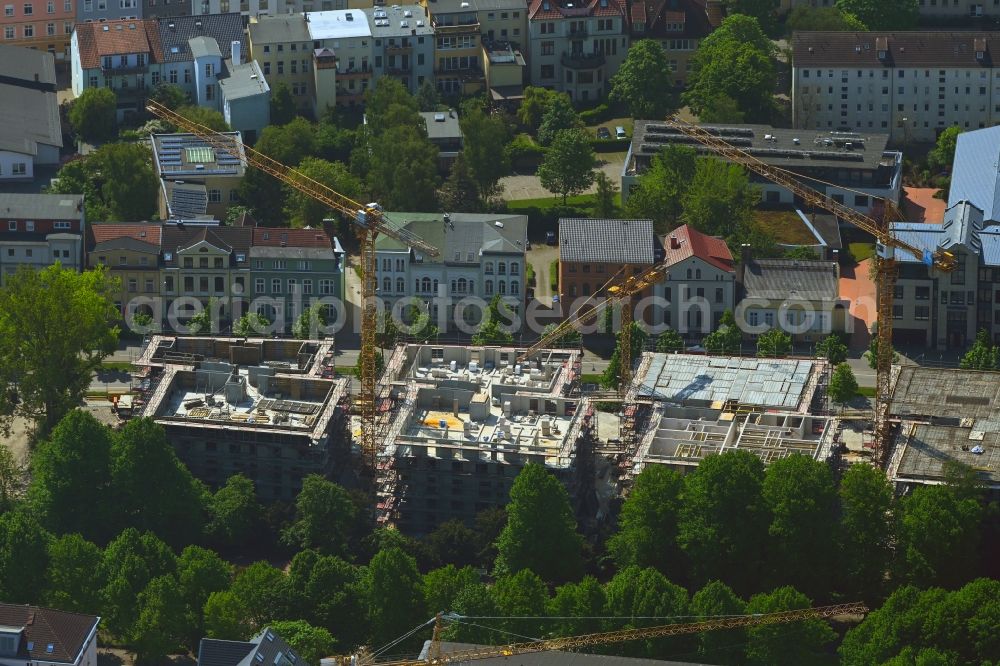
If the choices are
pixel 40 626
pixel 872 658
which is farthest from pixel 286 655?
pixel 872 658

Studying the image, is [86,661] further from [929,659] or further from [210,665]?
[929,659]

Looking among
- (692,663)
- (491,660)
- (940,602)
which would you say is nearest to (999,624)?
(940,602)

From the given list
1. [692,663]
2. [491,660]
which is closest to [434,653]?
[491,660]

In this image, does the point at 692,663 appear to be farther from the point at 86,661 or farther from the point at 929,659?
the point at 86,661

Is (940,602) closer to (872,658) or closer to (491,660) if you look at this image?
(872,658)
